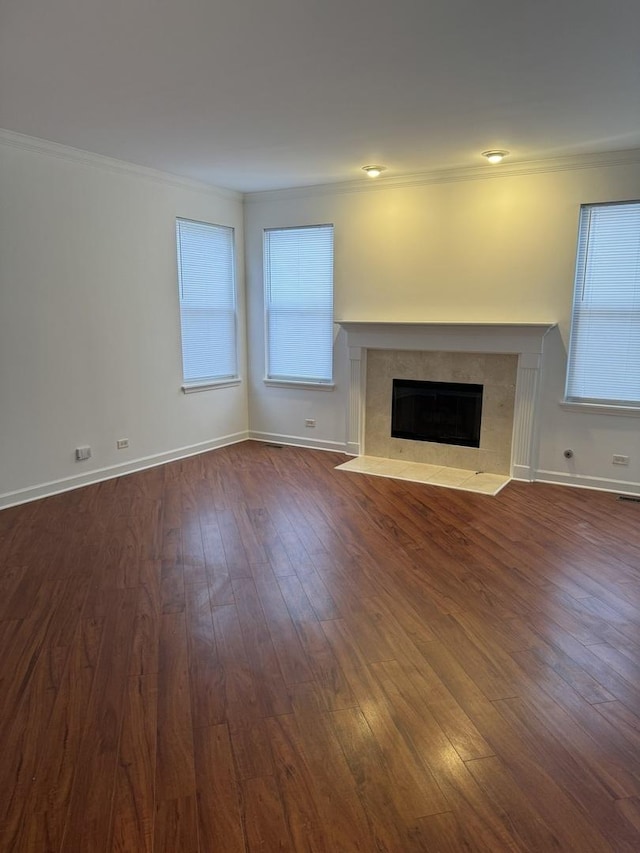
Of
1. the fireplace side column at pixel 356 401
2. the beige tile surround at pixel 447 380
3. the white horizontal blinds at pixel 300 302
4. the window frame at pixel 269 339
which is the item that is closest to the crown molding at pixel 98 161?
the window frame at pixel 269 339

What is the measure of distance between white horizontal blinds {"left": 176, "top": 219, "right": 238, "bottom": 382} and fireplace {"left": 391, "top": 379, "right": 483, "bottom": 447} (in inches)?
79.5

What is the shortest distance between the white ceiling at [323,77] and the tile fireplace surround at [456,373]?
1.50 metres

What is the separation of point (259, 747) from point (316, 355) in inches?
181

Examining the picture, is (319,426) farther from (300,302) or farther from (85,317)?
(85,317)

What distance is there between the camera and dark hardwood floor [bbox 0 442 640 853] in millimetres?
1665

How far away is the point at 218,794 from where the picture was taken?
175 centimetres

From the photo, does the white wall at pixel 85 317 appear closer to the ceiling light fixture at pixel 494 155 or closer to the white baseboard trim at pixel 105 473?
the white baseboard trim at pixel 105 473

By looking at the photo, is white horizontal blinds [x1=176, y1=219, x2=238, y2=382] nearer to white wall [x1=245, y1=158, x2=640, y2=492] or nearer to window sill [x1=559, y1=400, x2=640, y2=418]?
white wall [x1=245, y1=158, x2=640, y2=492]

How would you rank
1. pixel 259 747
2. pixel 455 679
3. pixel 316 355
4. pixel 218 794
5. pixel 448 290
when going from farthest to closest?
pixel 316 355, pixel 448 290, pixel 455 679, pixel 259 747, pixel 218 794

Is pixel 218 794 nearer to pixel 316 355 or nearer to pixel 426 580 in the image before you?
pixel 426 580

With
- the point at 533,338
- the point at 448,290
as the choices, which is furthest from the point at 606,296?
the point at 448,290

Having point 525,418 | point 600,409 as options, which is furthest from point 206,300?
point 600,409

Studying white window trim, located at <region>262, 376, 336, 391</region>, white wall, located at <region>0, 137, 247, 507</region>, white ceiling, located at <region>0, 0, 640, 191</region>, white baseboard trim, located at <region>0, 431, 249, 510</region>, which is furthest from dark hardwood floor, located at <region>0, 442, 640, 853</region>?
white ceiling, located at <region>0, 0, 640, 191</region>

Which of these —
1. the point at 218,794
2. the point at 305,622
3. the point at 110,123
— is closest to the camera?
the point at 218,794
